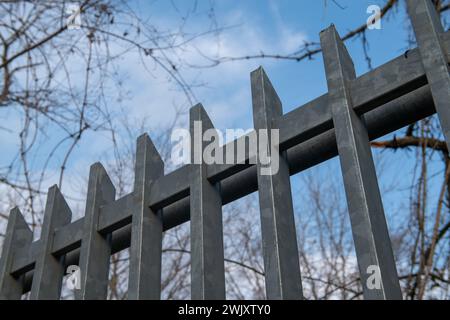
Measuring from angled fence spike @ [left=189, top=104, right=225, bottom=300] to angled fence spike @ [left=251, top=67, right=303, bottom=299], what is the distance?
0.49 feet

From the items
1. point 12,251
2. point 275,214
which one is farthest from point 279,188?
point 12,251

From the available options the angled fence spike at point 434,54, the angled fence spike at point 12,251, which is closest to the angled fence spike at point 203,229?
the angled fence spike at point 434,54

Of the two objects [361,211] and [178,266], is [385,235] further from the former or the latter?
[178,266]

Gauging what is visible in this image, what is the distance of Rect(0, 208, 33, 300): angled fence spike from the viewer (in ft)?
5.20

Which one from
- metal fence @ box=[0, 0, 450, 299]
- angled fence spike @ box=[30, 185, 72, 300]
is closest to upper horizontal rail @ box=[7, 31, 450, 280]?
metal fence @ box=[0, 0, 450, 299]

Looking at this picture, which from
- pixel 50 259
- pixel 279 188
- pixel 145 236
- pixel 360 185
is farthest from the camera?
pixel 50 259

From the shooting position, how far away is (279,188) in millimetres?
1021

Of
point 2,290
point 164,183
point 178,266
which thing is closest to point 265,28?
point 164,183

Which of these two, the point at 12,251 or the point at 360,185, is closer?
the point at 360,185

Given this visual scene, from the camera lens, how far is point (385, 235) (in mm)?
899

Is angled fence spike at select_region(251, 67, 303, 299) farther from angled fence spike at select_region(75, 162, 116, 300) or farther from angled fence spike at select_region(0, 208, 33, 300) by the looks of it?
angled fence spike at select_region(0, 208, 33, 300)

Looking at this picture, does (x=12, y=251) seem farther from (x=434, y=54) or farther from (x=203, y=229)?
(x=434, y=54)

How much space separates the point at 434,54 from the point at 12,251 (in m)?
1.38
